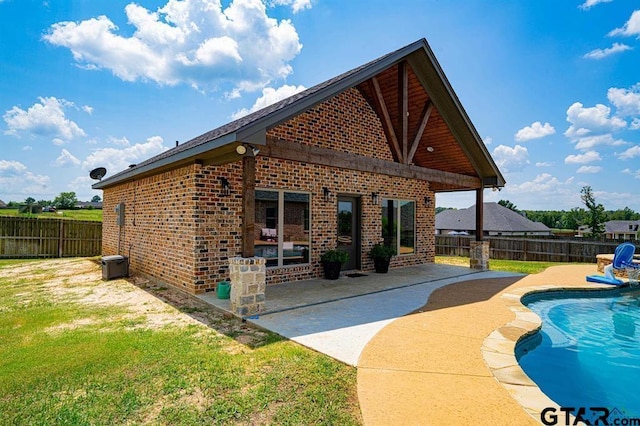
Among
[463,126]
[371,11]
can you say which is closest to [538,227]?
[463,126]

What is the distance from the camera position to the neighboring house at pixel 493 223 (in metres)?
36.0

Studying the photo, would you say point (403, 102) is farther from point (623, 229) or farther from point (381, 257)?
point (623, 229)

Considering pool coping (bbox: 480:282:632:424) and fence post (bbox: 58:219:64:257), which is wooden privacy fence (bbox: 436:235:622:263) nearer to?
pool coping (bbox: 480:282:632:424)

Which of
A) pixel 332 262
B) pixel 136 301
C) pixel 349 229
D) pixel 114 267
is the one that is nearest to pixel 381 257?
pixel 349 229

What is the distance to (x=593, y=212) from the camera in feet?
116

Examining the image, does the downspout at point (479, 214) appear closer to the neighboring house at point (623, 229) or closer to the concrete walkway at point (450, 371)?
the concrete walkway at point (450, 371)

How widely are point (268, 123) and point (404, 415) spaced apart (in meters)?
4.43

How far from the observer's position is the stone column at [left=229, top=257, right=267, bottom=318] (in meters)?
5.34

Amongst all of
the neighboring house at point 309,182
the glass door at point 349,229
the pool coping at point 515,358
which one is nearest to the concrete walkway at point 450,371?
the pool coping at point 515,358

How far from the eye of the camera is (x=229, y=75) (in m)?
10.8

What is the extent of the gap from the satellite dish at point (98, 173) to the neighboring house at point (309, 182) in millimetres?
875

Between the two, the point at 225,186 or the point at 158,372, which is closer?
the point at 158,372

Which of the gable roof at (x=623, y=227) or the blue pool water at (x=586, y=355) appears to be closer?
the blue pool water at (x=586, y=355)

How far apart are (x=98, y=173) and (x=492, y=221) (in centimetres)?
3624
